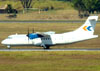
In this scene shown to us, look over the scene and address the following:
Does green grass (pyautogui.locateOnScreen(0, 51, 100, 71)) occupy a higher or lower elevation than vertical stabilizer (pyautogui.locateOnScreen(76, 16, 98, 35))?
lower

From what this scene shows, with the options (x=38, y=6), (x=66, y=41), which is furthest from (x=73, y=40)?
(x=38, y=6)

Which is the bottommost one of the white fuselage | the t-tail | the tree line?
the tree line

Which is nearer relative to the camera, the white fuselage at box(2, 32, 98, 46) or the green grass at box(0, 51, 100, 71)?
the green grass at box(0, 51, 100, 71)

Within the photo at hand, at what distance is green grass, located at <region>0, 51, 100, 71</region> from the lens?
42469mm

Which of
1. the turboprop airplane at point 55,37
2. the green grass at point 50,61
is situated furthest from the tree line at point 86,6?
the green grass at point 50,61

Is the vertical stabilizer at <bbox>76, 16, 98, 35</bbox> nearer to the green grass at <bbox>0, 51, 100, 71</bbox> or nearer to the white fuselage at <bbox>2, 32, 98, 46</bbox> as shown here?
the white fuselage at <bbox>2, 32, 98, 46</bbox>

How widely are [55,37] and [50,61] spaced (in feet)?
39.7

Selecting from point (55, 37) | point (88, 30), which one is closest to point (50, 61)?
point (55, 37)

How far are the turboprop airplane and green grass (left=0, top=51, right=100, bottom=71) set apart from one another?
14.5 ft

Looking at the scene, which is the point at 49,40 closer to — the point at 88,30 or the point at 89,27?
the point at 88,30

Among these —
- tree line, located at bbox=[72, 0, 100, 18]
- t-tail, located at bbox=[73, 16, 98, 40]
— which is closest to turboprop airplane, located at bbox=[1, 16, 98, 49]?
t-tail, located at bbox=[73, 16, 98, 40]

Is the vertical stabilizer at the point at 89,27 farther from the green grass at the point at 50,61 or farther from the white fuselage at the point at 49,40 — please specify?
the green grass at the point at 50,61

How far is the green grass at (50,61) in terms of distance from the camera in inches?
1672

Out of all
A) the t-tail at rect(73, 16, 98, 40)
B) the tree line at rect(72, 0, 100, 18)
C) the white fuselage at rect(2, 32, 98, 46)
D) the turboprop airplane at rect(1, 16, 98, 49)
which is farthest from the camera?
the tree line at rect(72, 0, 100, 18)
